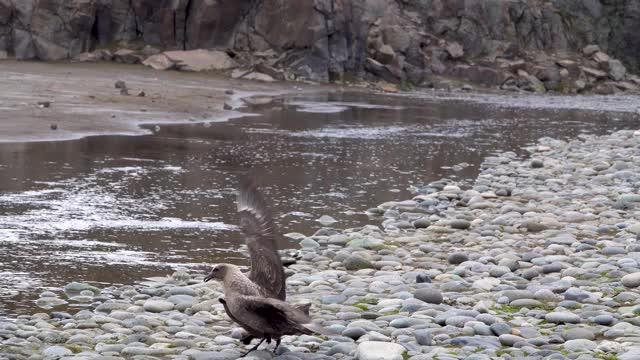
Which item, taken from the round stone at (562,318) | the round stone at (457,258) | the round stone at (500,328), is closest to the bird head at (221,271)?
the round stone at (500,328)

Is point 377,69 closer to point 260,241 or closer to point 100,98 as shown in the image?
point 100,98

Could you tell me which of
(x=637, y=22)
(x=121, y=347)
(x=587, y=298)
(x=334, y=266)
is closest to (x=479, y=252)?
(x=334, y=266)

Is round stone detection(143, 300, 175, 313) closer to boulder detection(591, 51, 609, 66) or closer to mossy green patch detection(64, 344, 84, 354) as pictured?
mossy green patch detection(64, 344, 84, 354)

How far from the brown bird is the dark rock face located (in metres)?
39.1

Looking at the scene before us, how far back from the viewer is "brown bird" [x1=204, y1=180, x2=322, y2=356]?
684 centimetres

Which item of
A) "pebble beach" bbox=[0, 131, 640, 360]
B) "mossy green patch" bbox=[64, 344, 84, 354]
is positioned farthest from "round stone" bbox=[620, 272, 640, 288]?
"mossy green patch" bbox=[64, 344, 84, 354]

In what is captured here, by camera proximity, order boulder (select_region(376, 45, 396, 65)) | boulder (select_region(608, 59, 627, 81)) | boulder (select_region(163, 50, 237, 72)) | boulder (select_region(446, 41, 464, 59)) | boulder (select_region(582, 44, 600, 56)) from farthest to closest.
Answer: boulder (select_region(582, 44, 600, 56)), boulder (select_region(608, 59, 627, 81)), boulder (select_region(446, 41, 464, 59)), boulder (select_region(376, 45, 396, 65)), boulder (select_region(163, 50, 237, 72))

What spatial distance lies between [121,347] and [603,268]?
187 inches

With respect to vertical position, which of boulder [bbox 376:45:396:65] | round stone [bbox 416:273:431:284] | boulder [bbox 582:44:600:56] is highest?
boulder [bbox 582:44:600:56]

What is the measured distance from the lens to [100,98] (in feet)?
94.1

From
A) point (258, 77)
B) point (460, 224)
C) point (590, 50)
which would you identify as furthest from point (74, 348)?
point (590, 50)

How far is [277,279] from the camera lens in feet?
23.9

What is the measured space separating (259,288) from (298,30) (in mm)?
42839

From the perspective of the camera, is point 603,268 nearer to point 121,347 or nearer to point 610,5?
point 121,347
